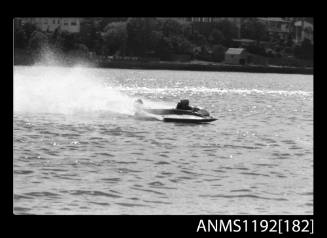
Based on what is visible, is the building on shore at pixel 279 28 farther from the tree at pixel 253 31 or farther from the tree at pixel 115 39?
the tree at pixel 115 39

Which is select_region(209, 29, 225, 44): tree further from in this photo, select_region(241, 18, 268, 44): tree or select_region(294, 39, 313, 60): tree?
select_region(294, 39, 313, 60): tree

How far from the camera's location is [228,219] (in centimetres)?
570

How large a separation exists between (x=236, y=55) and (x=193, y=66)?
30.4 ft

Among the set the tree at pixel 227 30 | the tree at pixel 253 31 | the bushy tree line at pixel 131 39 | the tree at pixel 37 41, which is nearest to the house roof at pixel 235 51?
the bushy tree line at pixel 131 39

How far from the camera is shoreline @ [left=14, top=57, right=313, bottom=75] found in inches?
6029

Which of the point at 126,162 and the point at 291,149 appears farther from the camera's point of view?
the point at 291,149

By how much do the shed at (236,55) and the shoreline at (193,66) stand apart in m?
1.16

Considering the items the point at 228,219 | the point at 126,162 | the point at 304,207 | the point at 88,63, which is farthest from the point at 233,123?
the point at 88,63

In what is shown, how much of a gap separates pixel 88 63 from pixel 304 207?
443ft

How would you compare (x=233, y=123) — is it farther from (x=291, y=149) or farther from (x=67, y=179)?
(x=67, y=179)
